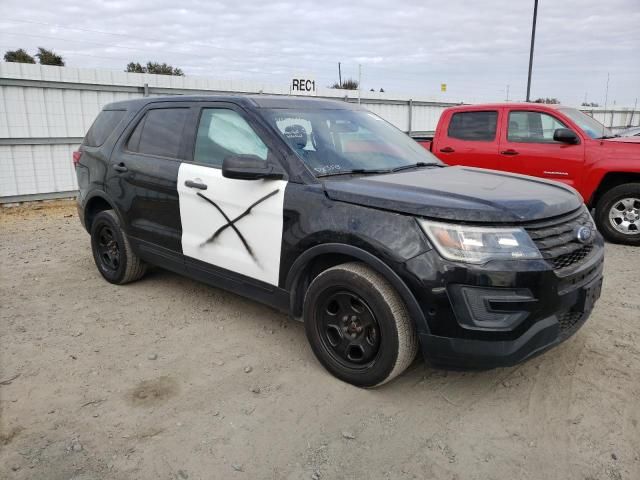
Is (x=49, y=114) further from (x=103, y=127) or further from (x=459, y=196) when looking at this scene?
(x=459, y=196)

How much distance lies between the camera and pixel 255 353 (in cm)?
350

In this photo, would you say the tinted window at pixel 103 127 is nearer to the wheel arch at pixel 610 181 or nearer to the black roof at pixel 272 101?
the black roof at pixel 272 101

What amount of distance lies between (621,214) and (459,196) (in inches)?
192

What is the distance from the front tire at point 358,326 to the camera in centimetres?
270

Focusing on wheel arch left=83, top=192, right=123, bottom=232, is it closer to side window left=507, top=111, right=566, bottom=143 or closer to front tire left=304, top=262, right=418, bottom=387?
front tire left=304, top=262, right=418, bottom=387

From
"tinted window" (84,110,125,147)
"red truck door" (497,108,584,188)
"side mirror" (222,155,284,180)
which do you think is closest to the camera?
"side mirror" (222,155,284,180)

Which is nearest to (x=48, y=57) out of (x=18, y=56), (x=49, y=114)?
(x=18, y=56)

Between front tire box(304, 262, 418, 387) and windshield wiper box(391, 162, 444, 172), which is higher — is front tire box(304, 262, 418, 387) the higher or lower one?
the lower one

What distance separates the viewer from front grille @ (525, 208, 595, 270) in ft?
8.52

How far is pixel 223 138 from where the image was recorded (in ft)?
12.0

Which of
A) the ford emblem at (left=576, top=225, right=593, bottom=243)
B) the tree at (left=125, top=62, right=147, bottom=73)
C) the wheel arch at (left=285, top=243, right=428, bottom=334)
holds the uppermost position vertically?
the tree at (left=125, top=62, right=147, bottom=73)

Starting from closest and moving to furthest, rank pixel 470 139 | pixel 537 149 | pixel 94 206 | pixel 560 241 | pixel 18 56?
pixel 560 241, pixel 94 206, pixel 537 149, pixel 470 139, pixel 18 56

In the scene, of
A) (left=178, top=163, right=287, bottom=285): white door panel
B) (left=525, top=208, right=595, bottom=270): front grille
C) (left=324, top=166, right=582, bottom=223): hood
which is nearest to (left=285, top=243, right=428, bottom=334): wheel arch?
(left=178, top=163, right=287, bottom=285): white door panel

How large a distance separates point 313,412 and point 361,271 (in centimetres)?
83
